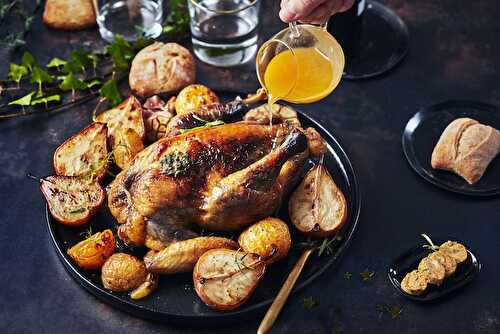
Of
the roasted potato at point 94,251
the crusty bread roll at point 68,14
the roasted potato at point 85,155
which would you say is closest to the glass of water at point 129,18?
the crusty bread roll at point 68,14

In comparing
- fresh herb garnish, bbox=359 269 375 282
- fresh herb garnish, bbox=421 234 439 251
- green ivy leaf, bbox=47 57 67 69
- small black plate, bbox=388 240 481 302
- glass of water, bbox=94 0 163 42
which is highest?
glass of water, bbox=94 0 163 42

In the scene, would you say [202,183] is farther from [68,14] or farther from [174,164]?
[68,14]

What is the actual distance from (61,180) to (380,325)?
140cm

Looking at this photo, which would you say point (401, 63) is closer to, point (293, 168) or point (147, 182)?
point (293, 168)

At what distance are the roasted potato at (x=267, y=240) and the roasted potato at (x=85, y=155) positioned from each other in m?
0.74

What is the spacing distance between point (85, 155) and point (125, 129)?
21cm

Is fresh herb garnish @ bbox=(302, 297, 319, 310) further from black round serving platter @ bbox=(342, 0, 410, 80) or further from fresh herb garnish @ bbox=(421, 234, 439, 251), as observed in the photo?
black round serving platter @ bbox=(342, 0, 410, 80)

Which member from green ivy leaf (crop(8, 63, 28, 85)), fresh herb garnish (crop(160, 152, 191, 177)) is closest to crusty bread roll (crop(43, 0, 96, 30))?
green ivy leaf (crop(8, 63, 28, 85))

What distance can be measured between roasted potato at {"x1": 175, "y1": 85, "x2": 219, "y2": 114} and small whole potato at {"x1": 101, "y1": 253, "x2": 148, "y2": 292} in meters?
0.76

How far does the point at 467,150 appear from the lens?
3039mm

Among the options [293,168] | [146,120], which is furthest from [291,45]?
[146,120]

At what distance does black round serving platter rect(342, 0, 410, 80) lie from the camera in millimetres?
3621

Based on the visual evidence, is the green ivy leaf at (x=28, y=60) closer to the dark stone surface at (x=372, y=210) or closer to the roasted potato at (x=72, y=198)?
the dark stone surface at (x=372, y=210)

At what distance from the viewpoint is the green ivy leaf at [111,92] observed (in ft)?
11.0
